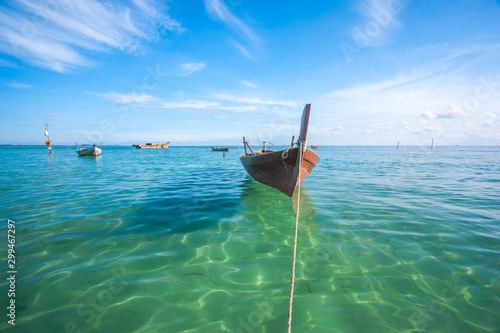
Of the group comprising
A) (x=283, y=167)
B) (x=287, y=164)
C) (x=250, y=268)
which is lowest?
(x=250, y=268)

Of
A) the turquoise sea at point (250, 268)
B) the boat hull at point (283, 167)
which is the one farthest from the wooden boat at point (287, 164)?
the turquoise sea at point (250, 268)

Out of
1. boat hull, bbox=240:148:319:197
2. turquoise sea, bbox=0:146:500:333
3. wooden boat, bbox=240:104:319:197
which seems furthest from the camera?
boat hull, bbox=240:148:319:197

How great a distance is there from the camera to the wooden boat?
6920 millimetres

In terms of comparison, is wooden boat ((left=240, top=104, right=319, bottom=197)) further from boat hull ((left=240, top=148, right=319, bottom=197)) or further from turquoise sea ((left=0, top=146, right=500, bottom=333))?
turquoise sea ((left=0, top=146, right=500, bottom=333))

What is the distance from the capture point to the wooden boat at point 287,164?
6.92m

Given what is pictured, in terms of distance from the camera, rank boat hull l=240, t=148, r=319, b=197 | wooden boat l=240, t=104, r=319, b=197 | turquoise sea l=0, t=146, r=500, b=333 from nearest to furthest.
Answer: turquoise sea l=0, t=146, r=500, b=333 → wooden boat l=240, t=104, r=319, b=197 → boat hull l=240, t=148, r=319, b=197

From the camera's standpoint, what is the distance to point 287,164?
26.2 feet

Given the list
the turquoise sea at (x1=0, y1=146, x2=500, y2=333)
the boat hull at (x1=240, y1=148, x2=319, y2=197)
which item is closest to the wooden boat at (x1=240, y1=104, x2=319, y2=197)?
the boat hull at (x1=240, y1=148, x2=319, y2=197)

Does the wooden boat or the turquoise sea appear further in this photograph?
the wooden boat

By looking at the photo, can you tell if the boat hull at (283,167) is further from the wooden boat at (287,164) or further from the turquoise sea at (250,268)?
the turquoise sea at (250,268)

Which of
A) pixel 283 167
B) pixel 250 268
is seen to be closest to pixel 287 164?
pixel 283 167

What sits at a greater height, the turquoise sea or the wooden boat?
the wooden boat

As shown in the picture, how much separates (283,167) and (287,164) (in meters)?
0.28

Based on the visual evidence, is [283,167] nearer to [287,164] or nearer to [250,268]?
[287,164]
